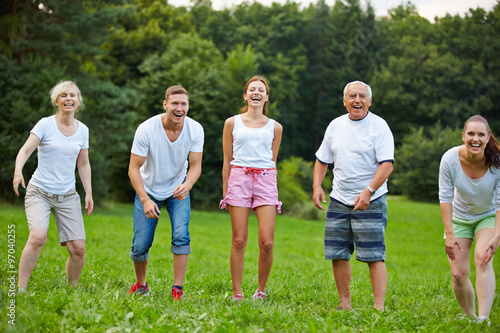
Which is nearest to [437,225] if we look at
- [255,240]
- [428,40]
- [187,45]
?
[255,240]

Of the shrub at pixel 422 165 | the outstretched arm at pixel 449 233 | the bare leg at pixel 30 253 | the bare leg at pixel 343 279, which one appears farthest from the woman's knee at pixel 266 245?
the shrub at pixel 422 165

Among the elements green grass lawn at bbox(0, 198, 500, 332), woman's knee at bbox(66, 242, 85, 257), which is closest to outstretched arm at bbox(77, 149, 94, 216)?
woman's knee at bbox(66, 242, 85, 257)

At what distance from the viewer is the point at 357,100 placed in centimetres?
555

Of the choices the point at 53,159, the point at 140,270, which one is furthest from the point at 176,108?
the point at 140,270

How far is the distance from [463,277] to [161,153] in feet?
11.1

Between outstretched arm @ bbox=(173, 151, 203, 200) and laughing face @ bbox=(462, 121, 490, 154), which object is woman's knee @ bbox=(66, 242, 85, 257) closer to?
outstretched arm @ bbox=(173, 151, 203, 200)

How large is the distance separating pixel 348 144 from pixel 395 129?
5031cm

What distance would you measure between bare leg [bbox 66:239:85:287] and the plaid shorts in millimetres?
2626

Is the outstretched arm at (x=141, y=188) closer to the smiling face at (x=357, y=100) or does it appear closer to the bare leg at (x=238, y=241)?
the bare leg at (x=238, y=241)

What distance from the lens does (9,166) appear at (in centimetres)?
2127

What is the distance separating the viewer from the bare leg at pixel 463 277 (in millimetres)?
5438

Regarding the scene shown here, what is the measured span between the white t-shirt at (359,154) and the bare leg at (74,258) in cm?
277

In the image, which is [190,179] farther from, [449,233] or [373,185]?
[449,233]

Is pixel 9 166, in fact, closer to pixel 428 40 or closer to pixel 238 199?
pixel 238 199
